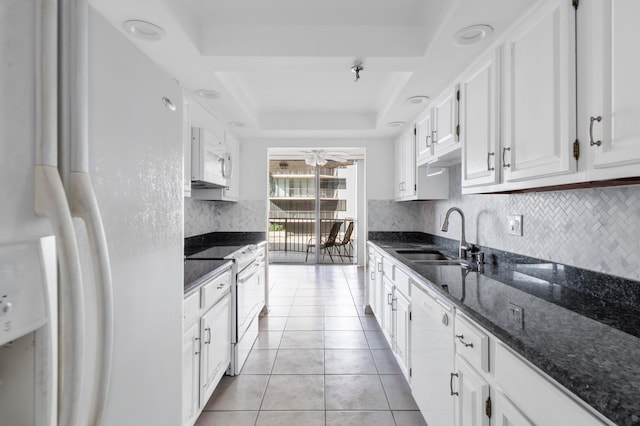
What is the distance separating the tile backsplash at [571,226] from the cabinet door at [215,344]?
6.30 ft

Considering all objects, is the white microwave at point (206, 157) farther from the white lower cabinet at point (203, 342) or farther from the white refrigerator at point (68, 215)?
the white refrigerator at point (68, 215)

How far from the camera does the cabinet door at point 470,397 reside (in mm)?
1111

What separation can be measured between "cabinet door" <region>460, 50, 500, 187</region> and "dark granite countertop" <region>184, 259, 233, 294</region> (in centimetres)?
166

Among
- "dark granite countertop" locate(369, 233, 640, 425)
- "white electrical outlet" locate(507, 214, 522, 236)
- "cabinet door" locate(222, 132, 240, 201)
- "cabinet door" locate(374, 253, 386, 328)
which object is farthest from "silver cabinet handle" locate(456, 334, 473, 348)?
"cabinet door" locate(222, 132, 240, 201)

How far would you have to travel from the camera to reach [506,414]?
0.98 meters

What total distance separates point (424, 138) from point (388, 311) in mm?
1562

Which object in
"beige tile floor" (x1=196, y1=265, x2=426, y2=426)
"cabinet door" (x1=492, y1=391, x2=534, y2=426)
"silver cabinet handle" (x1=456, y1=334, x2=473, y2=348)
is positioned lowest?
"beige tile floor" (x1=196, y1=265, x2=426, y2=426)

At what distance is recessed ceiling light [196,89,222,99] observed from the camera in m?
2.44

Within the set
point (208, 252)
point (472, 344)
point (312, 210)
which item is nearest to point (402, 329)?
point (472, 344)

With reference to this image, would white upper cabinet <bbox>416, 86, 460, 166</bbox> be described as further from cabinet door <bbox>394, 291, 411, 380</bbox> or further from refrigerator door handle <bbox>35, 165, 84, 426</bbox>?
refrigerator door handle <bbox>35, 165, 84, 426</bbox>

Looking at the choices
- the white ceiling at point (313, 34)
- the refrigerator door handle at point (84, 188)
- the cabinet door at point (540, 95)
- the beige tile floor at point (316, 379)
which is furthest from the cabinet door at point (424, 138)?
the refrigerator door handle at point (84, 188)

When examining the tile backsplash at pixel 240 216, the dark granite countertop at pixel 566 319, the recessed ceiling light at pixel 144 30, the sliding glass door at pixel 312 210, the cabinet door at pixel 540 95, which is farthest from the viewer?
the sliding glass door at pixel 312 210

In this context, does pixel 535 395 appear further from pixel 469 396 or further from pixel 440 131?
pixel 440 131

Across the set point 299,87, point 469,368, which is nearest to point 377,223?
point 299,87
